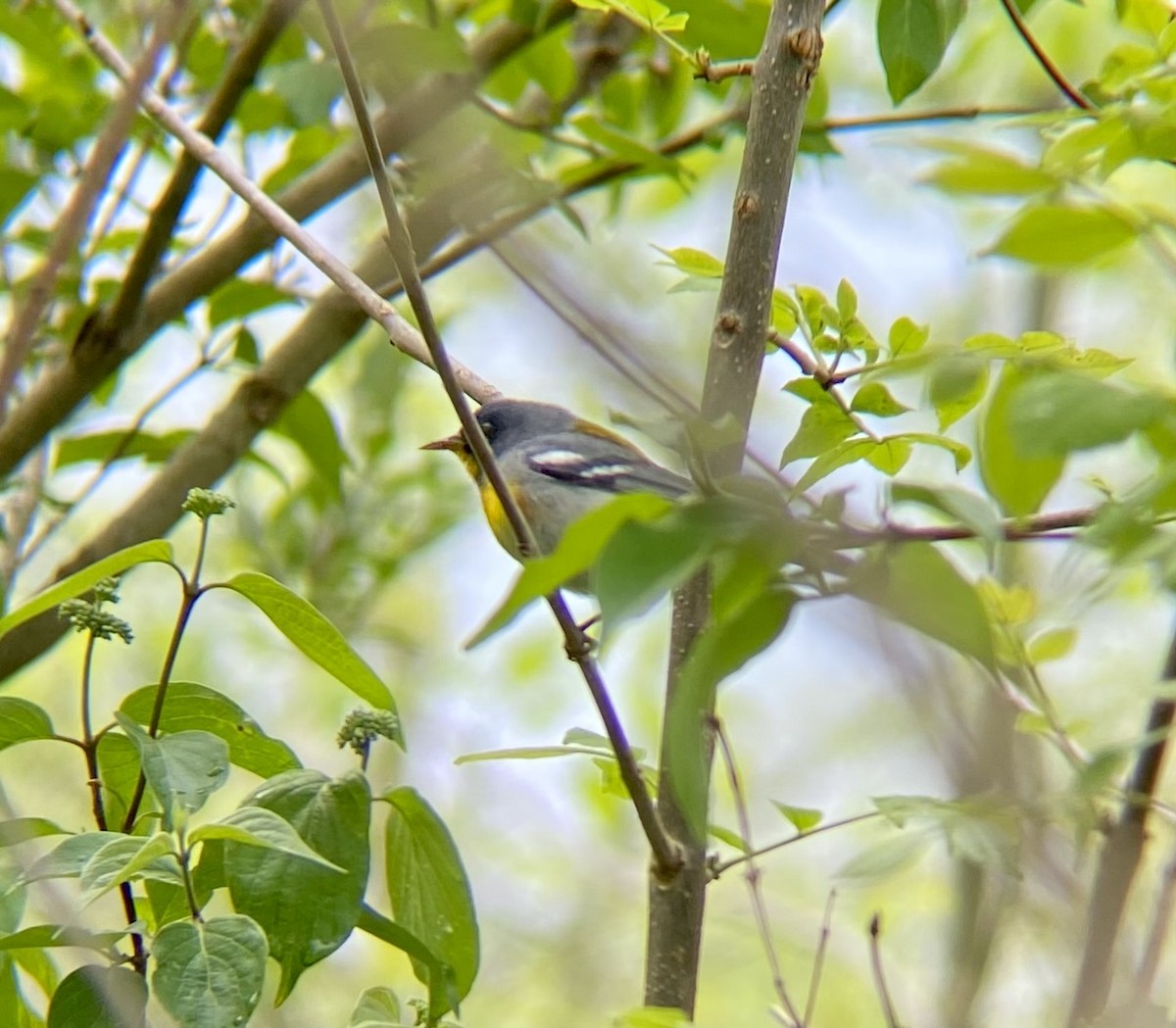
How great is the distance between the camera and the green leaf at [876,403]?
1755mm

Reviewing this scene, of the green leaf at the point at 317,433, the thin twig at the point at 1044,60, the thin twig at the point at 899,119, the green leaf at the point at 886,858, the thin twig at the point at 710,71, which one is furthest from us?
the green leaf at the point at 317,433

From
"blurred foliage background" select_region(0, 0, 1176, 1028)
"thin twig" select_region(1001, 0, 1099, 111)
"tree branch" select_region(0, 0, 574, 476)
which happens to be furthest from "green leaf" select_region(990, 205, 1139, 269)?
"tree branch" select_region(0, 0, 574, 476)

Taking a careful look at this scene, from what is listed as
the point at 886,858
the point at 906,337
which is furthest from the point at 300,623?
the point at 906,337

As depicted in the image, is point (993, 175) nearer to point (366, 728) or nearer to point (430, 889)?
point (366, 728)

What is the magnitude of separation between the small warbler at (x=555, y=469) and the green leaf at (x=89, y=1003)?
204 centimetres

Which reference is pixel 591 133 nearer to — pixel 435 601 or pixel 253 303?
pixel 253 303

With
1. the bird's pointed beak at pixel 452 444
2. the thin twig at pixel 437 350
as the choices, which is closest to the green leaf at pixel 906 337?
the thin twig at pixel 437 350

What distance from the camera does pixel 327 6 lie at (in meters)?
1.49

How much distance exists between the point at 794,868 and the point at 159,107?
6.73 metres

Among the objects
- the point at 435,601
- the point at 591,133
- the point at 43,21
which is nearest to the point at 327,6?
the point at 591,133

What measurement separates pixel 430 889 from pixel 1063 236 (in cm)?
112

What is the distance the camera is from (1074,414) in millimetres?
1062

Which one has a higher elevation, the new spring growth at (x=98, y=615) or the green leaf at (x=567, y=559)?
the new spring growth at (x=98, y=615)

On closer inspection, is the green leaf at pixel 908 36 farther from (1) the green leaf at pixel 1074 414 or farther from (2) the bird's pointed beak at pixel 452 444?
(2) the bird's pointed beak at pixel 452 444
